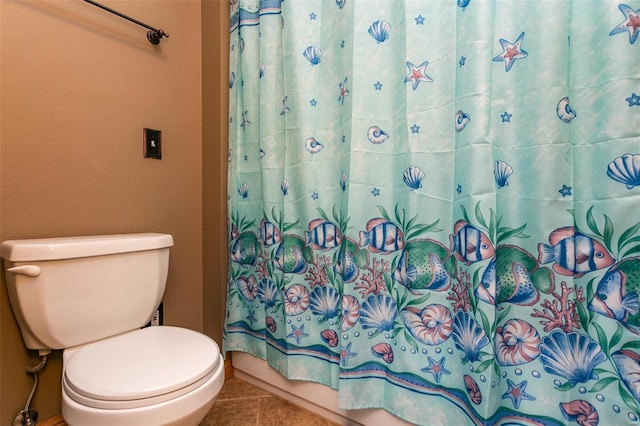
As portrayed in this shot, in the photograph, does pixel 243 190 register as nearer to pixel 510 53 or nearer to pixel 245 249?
pixel 245 249

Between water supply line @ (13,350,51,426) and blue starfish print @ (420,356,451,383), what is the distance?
1256mm

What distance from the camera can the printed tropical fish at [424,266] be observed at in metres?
0.94

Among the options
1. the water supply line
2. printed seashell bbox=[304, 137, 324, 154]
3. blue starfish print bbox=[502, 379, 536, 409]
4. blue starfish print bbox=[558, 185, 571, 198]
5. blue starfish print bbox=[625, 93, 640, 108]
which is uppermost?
blue starfish print bbox=[625, 93, 640, 108]

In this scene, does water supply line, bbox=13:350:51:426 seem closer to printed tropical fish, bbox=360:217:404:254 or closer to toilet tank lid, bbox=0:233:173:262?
toilet tank lid, bbox=0:233:173:262

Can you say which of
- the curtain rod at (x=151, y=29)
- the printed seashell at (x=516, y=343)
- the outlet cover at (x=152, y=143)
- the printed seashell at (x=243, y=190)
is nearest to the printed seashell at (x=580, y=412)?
the printed seashell at (x=516, y=343)

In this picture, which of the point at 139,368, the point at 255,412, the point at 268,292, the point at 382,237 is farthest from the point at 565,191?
the point at 255,412

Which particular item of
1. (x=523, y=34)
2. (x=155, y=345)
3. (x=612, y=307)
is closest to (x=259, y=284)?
(x=155, y=345)

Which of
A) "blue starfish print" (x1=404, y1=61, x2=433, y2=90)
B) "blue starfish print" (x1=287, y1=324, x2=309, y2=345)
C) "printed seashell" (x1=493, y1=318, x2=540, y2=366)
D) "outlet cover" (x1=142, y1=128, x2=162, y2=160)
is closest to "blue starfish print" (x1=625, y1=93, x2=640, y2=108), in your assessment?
"blue starfish print" (x1=404, y1=61, x2=433, y2=90)

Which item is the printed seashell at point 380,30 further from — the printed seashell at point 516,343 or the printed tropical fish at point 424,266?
the printed seashell at point 516,343

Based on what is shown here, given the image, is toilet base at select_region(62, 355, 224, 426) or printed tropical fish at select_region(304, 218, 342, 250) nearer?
toilet base at select_region(62, 355, 224, 426)

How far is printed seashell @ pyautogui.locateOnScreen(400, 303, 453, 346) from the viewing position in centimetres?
93

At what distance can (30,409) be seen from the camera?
3.30 ft

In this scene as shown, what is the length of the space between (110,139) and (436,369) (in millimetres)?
1466

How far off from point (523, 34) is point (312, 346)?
1.24m
